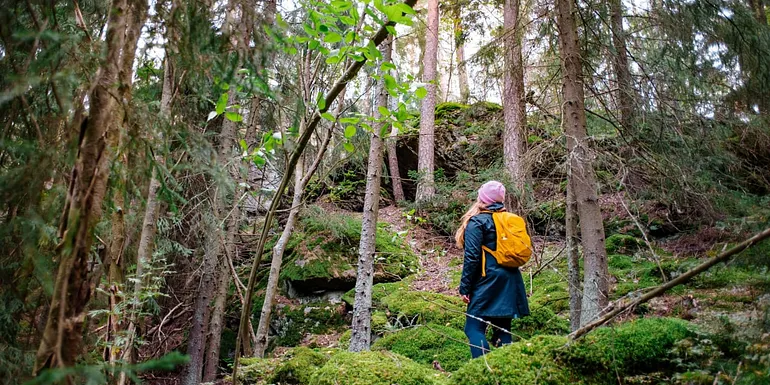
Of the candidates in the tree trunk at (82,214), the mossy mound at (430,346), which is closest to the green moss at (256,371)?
the mossy mound at (430,346)

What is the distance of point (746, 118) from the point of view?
7.10 m

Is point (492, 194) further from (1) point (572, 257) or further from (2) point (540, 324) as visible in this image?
(2) point (540, 324)

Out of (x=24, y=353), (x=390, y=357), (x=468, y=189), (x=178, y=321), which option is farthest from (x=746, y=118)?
(x=178, y=321)

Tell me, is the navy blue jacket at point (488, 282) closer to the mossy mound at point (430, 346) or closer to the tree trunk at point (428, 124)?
the mossy mound at point (430, 346)

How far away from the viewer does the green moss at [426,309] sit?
6.03 m

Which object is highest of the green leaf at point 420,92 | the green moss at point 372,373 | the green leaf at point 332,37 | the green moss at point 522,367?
the green leaf at point 332,37

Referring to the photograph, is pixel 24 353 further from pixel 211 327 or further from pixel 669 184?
pixel 669 184

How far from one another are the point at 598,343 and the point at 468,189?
22.3 feet

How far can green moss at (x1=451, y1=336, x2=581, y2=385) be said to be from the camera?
254 centimetres

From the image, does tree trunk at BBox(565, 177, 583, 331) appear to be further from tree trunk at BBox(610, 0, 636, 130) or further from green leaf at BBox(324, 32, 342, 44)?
green leaf at BBox(324, 32, 342, 44)

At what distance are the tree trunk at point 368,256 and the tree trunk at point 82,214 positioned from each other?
3.38 meters

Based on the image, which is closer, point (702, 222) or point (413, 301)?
point (413, 301)

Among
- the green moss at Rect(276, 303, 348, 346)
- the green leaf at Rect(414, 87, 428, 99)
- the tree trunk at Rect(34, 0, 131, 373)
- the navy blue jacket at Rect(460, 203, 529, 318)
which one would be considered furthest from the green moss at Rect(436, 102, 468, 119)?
the tree trunk at Rect(34, 0, 131, 373)

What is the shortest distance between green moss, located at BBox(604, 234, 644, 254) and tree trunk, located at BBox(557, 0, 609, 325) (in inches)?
176
